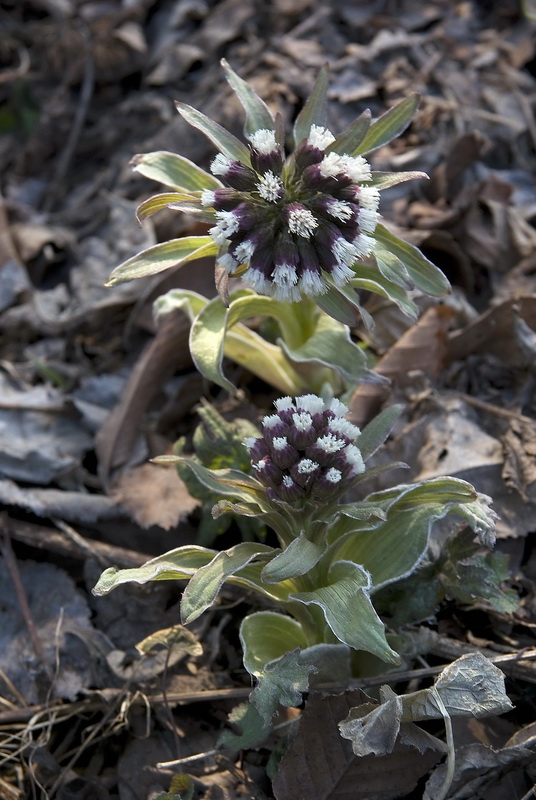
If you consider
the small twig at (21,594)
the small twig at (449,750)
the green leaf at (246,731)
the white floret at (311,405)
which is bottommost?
the small twig at (21,594)

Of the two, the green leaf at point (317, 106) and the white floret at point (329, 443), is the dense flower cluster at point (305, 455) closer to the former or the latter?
the white floret at point (329, 443)

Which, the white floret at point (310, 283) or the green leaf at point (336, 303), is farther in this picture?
the green leaf at point (336, 303)

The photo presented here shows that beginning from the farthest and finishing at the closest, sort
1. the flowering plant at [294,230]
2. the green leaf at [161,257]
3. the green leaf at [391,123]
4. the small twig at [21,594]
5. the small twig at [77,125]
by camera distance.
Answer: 1. the small twig at [77,125]
2. the small twig at [21,594]
3. the green leaf at [391,123]
4. the green leaf at [161,257]
5. the flowering plant at [294,230]

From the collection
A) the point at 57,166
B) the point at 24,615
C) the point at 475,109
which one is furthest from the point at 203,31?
the point at 24,615

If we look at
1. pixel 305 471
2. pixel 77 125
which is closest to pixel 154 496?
pixel 305 471

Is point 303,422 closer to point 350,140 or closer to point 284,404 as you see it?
point 284,404

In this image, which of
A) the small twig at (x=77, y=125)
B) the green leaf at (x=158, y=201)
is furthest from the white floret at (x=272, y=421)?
the small twig at (x=77, y=125)

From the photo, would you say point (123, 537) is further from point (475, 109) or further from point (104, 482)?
point (475, 109)

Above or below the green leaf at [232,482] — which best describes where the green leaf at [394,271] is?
above
